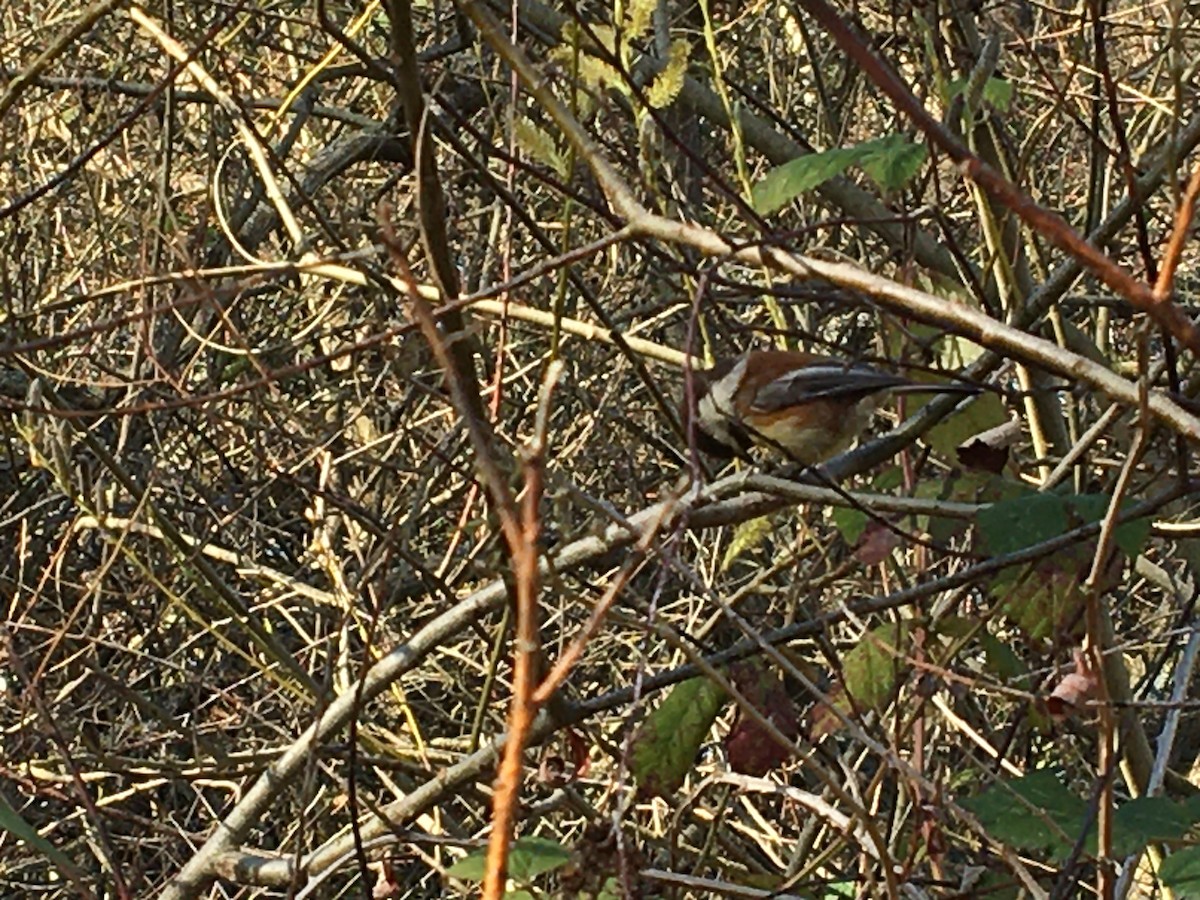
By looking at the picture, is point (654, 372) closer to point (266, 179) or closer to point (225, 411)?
point (225, 411)

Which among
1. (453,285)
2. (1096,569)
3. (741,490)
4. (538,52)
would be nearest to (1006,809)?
(1096,569)

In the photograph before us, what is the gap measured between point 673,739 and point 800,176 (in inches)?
A: 31.2

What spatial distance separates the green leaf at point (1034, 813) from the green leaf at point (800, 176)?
80 centimetres

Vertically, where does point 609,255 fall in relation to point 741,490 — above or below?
below

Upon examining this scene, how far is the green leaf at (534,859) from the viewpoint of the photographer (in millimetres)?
1923

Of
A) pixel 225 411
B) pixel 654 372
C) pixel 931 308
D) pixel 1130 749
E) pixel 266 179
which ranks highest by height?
pixel 266 179

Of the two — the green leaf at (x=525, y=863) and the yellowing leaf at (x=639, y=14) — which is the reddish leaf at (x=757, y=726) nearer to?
the green leaf at (x=525, y=863)

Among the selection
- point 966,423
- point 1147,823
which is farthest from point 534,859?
point 966,423

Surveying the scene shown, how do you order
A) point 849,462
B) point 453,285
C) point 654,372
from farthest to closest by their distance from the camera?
point 654,372
point 849,462
point 453,285

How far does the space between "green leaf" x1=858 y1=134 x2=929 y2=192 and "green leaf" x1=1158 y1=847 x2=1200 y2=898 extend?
34.8 inches

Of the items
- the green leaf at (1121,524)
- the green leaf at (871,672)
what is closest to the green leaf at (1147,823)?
the green leaf at (1121,524)

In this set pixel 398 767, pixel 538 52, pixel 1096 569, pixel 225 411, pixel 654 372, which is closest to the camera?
pixel 1096 569

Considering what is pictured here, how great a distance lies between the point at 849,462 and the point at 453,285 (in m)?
0.93

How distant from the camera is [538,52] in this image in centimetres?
510
